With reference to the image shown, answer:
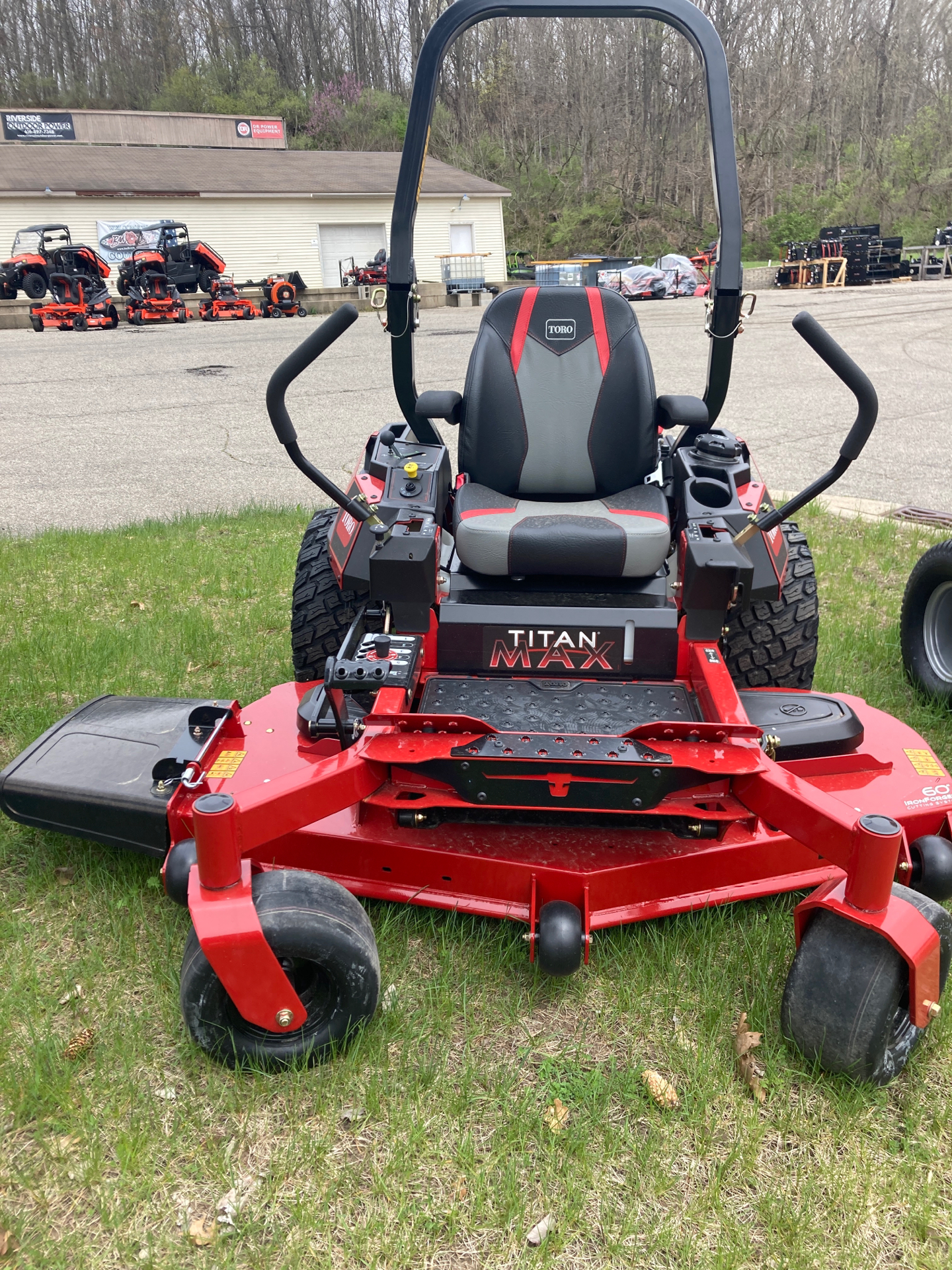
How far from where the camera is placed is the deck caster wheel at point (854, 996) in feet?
5.87

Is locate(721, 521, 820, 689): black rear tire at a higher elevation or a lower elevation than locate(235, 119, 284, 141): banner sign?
lower

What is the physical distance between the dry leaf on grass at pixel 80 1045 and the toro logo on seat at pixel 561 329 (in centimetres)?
228

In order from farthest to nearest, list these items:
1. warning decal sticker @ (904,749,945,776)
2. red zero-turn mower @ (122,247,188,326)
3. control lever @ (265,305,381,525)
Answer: red zero-turn mower @ (122,247,188,326), warning decal sticker @ (904,749,945,776), control lever @ (265,305,381,525)

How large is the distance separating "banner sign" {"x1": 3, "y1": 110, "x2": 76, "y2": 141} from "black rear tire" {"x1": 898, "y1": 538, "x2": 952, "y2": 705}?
37589 mm

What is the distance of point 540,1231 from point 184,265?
22771 millimetres

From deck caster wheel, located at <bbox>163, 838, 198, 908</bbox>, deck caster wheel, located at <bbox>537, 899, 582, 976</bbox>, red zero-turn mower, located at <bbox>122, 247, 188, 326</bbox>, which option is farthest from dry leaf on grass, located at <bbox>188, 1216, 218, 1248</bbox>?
red zero-turn mower, located at <bbox>122, 247, 188, 326</bbox>

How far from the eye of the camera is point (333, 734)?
2.49 metres

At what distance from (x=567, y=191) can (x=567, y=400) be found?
34785mm

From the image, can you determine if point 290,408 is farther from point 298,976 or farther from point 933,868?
point 933,868

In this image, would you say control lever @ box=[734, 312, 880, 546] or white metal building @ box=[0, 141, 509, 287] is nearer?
control lever @ box=[734, 312, 880, 546]

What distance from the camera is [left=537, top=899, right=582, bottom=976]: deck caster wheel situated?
2000mm

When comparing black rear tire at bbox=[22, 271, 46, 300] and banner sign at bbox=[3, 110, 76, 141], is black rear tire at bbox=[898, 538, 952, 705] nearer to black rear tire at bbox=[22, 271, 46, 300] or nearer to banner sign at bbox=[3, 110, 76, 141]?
black rear tire at bbox=[22, 271, 46, 300]

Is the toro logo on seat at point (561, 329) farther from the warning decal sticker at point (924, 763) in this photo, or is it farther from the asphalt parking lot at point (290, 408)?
the asphalt parking lot at point (290, 408)

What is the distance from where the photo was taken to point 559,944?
2002 millimetres
